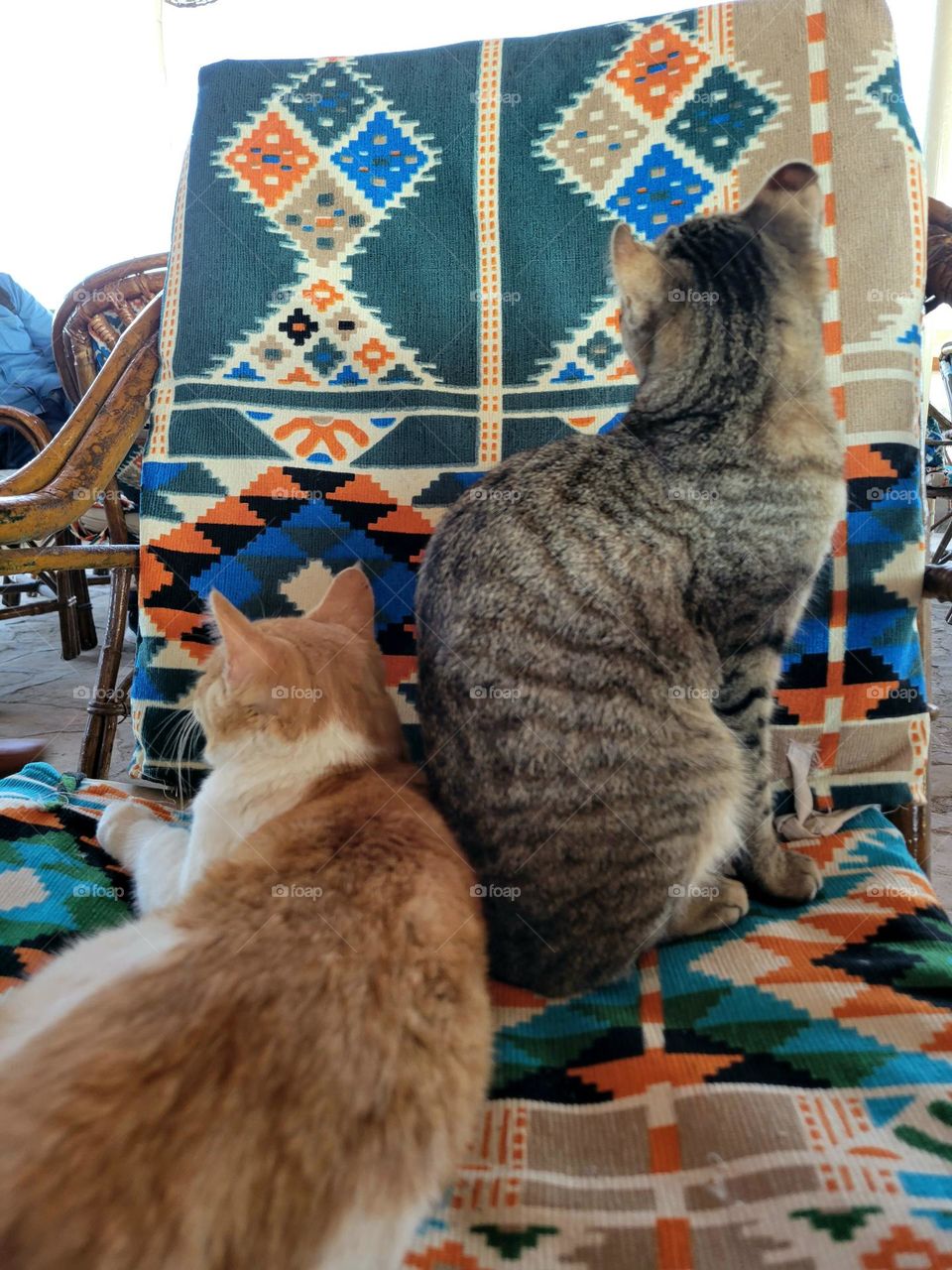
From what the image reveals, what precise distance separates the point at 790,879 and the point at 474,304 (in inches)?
41.1

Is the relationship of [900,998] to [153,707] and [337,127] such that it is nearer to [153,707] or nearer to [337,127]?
[153,707]

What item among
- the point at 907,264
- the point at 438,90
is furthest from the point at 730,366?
the point at 438,90

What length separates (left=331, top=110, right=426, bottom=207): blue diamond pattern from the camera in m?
1.36

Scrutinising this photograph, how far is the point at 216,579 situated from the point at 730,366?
0.88m

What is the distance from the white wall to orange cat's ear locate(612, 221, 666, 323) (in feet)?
13.8

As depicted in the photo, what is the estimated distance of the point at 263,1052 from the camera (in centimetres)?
62

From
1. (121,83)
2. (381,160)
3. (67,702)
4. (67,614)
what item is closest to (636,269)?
(381,160)

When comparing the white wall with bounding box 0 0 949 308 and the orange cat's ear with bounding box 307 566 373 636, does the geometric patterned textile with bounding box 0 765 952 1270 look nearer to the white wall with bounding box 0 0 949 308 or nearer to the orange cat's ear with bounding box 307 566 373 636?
the orange cat's ear with bounding box 307 566 373 636
